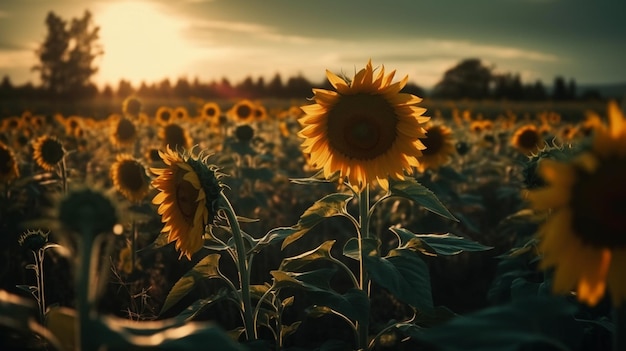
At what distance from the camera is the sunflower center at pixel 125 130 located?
28.0ft

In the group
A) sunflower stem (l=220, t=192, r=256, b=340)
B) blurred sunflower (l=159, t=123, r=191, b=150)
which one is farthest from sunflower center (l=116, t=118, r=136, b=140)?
sunflower stem (l=220, t=192, r=256, b=340)

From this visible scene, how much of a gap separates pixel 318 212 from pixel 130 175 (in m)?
3.22

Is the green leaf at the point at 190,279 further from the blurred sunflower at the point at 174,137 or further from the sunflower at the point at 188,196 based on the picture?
the blurred sunflower at the point at 174,137

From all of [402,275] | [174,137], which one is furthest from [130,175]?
[402,275]

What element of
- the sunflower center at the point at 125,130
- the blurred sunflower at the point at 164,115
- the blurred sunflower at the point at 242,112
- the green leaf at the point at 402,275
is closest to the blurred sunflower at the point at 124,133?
the sunflower center at the point at 125,130

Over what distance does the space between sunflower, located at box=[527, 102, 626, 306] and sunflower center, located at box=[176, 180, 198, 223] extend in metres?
1.49

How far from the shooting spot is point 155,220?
21.5 feet

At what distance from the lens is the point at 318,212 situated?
8.73ft

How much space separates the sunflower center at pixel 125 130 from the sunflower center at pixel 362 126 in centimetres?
595

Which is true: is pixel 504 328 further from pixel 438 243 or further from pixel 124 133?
pixel 124 133

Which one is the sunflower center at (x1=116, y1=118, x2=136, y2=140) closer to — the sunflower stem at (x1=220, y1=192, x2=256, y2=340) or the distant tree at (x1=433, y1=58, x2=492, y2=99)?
the sunflower stem at (x1=220, y1=192, x2=256, y2=340)

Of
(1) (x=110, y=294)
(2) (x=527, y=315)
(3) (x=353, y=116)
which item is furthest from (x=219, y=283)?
(2) (x=527, y=315)

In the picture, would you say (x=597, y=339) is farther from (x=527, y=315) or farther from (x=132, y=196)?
(x=132, y=196)

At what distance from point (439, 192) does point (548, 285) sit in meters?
3.93
